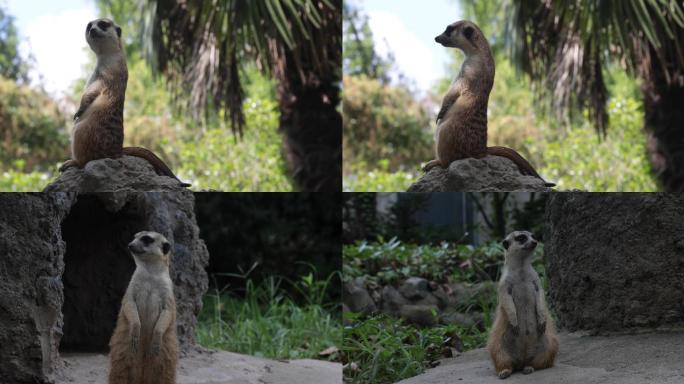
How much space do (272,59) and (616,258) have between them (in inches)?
91.4

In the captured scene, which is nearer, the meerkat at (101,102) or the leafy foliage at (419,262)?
the meerkat at (101,102)

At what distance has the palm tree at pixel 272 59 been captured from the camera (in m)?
4.46

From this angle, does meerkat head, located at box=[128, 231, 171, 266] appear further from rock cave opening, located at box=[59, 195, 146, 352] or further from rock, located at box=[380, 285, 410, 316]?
rock, located at box=[380, 285, 410, 316]

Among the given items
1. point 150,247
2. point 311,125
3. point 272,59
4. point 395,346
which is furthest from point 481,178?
Answer: point 311,125

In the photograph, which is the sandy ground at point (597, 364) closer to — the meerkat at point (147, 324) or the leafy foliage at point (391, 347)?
the leafy foliage at point (391, 347)

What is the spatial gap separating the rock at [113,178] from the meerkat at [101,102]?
0.11 ft

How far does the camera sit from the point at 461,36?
3.25m

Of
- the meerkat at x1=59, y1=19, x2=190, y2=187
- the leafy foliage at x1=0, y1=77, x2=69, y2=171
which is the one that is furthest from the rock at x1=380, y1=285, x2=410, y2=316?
the leafy foliage at x1=0, y1=77, x2=69, y2=171

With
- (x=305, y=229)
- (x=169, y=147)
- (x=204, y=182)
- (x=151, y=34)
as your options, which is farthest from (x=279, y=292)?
(x=151, y=34)

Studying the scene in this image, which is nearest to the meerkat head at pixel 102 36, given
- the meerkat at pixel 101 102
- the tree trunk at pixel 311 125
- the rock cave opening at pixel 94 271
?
the meerkat at pixel 101 102

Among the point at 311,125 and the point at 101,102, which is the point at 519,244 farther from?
the point at 311,125

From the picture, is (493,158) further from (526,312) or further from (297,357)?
(297,357)

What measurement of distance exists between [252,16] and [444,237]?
149 cm

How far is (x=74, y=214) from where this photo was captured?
3.51m
